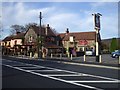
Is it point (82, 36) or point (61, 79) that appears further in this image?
point (82, 36)

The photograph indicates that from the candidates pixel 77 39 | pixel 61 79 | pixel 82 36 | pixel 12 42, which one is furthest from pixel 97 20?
pixel 12 42

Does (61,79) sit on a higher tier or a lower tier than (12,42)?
lower

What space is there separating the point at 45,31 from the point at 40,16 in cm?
3868

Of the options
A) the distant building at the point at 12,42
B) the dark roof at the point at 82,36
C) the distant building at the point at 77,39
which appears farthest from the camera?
the distant building at the point at 12,42

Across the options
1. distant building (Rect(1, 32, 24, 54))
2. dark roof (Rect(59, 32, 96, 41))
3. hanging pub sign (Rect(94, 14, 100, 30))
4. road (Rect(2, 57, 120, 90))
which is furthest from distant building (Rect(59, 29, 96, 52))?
road (Rect(2, 57, 120, 90))

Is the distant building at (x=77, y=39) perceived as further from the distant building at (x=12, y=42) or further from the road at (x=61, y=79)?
the road at (x=61, y=79)

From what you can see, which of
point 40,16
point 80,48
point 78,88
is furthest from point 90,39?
point 78,88

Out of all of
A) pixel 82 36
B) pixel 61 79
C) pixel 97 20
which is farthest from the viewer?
pixel 82 36

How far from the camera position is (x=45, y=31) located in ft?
313

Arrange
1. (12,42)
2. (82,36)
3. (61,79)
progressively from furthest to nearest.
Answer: (12,42), (82,36), (61,79)

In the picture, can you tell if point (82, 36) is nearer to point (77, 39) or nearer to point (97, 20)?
point (77, 39)

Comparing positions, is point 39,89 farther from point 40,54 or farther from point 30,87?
point 40,54

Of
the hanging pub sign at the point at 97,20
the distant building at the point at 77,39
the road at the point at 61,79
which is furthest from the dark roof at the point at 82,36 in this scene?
the road at the point at 61,79

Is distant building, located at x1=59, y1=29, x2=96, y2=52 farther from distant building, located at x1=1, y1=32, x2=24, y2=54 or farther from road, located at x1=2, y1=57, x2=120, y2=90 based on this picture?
road, located at x1=2, y1=57, x2=120, y2=90
